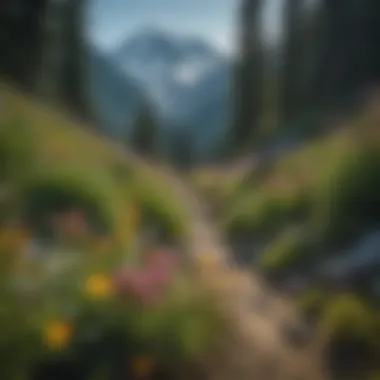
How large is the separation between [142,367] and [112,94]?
0.60m

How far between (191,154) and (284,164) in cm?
21

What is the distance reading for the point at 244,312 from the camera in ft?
5.32

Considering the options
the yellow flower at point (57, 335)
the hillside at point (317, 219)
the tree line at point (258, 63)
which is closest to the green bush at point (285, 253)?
the hillside at point (317, 219)

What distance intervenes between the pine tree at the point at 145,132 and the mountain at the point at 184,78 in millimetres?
25

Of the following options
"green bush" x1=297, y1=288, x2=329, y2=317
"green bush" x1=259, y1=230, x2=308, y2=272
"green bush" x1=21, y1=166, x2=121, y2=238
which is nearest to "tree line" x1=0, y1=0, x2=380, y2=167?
"green bush" x1=21, y1=166, x2=121, y2=238

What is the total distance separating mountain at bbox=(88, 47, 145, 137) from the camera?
5.56 feet

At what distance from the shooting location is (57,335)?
1604 mm

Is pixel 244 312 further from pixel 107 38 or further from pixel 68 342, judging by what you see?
pixel 107 38

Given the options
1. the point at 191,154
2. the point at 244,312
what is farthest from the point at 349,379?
the point at 191,154

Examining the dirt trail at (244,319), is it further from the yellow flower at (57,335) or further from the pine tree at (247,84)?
the yellow flower at (57,335)

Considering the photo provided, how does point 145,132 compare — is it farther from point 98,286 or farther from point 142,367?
point 142,367

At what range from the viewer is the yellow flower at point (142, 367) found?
1596mm

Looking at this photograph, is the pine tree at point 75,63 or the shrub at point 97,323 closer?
the shrub at point 97,323

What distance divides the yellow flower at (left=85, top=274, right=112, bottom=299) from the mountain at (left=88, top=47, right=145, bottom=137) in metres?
0.32
